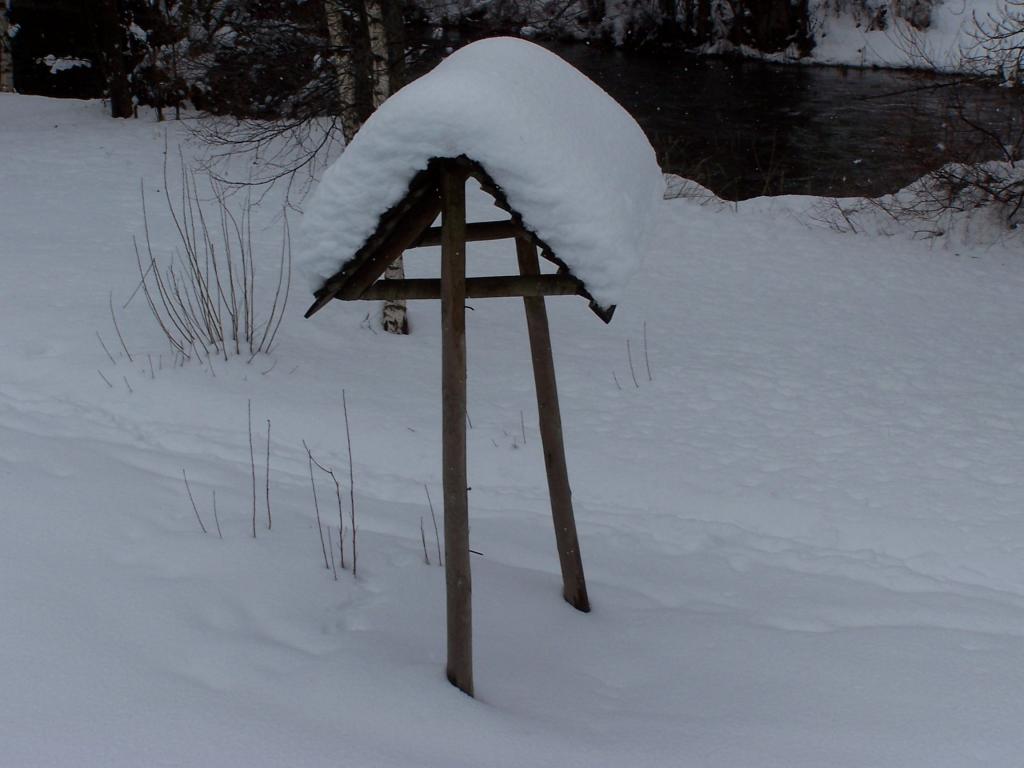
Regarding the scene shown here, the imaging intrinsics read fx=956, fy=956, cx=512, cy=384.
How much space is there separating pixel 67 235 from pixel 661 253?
20.8ft

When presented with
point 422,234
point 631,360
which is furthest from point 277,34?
point 422,234

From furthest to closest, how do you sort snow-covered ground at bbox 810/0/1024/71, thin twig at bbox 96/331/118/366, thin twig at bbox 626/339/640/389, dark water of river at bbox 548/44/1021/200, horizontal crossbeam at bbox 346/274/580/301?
1. snow-covered ground at bbox 810/0/1024/71
2. dark water of river at bbox 548/44/1021/200
3. thin twig at bbox 626/339/640/389
4. thin twig at bbox 96/331/118/366
5. horizontal crossbeam at bbox 346/274/580/301

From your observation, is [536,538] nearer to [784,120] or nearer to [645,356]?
[645,356]

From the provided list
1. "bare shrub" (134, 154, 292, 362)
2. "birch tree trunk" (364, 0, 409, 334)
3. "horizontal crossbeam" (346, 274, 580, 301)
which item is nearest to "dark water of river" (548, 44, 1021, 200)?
"birch tree trunk" (364, 0, 409, 334)

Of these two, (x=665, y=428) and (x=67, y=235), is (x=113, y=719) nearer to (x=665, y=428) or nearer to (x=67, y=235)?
(x=665, y=428)

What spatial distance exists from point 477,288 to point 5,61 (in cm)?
1768

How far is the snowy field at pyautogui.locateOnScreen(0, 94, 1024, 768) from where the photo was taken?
10.1 feet

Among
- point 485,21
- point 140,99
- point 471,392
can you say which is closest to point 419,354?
point 471,392

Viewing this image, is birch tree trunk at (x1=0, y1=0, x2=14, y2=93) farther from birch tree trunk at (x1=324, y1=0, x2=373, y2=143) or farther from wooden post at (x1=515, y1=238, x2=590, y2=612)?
wooden post at (x1=515, y1=238, x2=590, y2=612)

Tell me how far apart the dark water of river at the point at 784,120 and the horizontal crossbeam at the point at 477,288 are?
29.6ft

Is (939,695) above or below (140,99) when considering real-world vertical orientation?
below

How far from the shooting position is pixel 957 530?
201 inches

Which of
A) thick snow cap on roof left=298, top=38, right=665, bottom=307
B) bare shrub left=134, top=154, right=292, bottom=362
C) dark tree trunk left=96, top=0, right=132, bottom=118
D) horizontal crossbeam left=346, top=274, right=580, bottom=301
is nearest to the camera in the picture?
thick snow cap on roof left=298, top=38, right=665, bottom=307

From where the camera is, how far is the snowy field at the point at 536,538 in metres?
3.07
